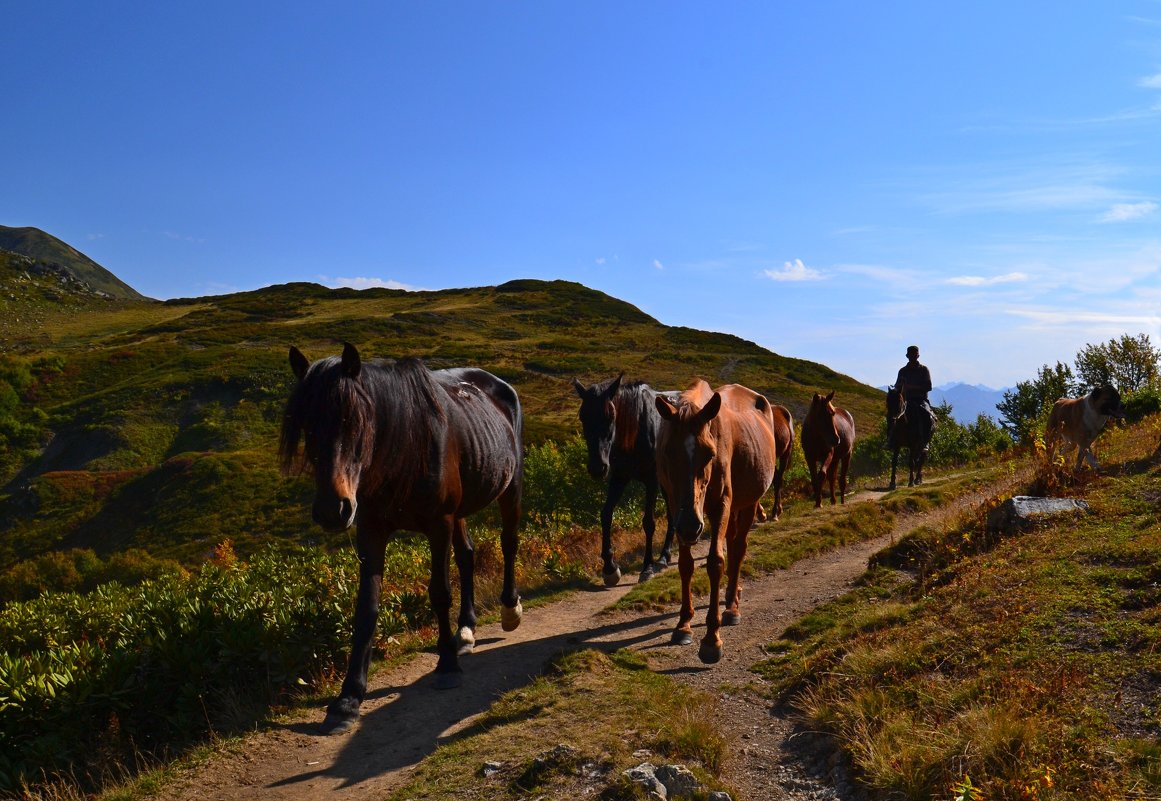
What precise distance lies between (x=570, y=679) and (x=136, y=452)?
5806cm

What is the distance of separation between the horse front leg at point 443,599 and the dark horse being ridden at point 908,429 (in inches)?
640

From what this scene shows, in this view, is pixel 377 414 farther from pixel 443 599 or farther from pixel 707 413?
pixel 707 413

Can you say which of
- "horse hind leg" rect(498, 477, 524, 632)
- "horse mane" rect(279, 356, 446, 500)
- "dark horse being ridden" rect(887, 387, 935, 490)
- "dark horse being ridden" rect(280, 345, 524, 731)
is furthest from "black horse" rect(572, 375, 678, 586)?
"dark horse being ridden" rect(887, 387, 935, 490)

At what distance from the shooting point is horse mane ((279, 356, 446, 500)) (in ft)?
16.9

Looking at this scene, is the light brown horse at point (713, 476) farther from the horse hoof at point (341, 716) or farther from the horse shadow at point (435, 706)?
the horse hoof at point (341, 716)

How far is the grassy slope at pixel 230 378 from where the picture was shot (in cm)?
4088

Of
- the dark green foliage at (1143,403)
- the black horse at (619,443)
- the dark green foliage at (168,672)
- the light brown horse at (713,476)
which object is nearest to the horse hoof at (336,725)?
the dark green foliage at (168,672)

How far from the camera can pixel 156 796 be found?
4934 millimetres

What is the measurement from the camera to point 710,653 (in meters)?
6.74

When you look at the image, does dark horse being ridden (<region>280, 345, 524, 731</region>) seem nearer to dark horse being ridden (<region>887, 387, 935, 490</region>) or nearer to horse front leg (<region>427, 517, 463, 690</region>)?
horse front leg (<region>427, 517, 463, 690</region>)

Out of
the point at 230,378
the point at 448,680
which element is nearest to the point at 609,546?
the point at 448,680

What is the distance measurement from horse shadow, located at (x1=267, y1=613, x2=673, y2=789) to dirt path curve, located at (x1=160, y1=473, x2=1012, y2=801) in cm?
1

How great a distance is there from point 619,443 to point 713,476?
459cm

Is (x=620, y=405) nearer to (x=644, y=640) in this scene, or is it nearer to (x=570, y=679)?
(x=644, y=640)
